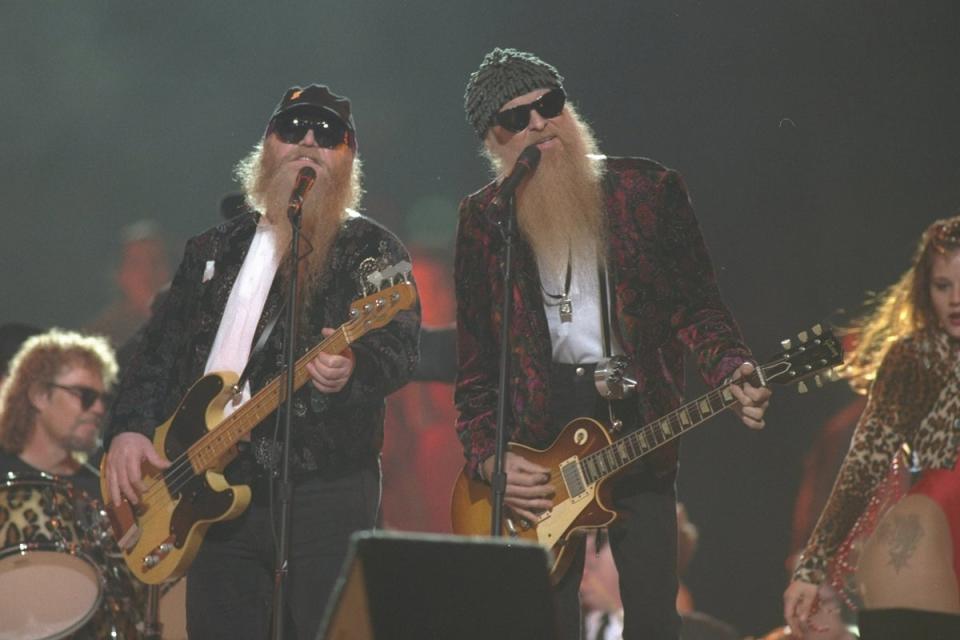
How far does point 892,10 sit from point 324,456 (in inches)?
143

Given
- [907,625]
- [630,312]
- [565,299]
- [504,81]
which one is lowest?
[907,625]

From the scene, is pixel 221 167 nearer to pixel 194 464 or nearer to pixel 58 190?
pixel 58 190

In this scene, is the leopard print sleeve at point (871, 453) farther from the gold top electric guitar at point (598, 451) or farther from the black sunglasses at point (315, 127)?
the black sunglasses at point (315, 127)

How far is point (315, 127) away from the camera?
4266 mm

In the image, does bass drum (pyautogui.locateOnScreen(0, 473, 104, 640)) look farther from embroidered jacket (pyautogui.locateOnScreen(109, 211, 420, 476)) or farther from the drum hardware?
embroidered jacket (pyautogui.locateOnScreen(109, 211, 420, 476))

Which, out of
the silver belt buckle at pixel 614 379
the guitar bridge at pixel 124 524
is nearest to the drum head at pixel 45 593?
the guitar bridge at pixel 124 524

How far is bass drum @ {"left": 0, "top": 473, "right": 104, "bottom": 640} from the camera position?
471 centimetres

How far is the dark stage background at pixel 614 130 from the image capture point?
5.75 metres

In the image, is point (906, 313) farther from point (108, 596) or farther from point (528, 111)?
point (108, 596)

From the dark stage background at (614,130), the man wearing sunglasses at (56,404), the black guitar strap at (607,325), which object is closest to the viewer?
the black guitar strap at (607,325)

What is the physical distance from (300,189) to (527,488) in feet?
3.88

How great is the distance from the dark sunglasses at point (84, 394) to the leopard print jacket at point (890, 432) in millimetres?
3660

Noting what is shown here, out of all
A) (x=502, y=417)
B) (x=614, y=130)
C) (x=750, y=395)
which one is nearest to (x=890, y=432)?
(x=750, y=395)

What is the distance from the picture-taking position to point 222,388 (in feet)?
13.1
